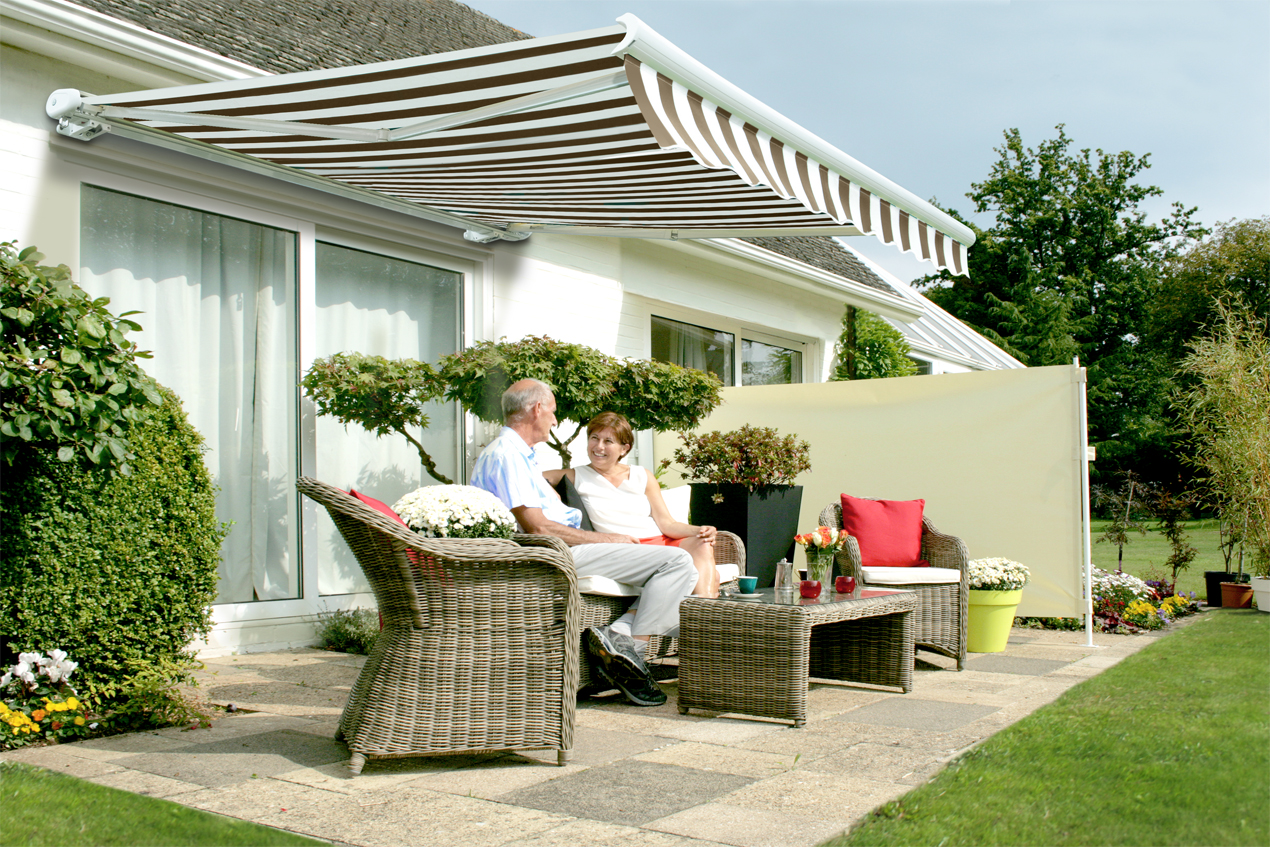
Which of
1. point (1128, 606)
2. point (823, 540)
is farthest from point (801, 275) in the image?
point (823, 540)

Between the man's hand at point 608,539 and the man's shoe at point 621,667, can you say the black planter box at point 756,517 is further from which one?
the man's shoe at point 621,667

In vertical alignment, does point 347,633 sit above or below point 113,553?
below

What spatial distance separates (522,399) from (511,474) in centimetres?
45

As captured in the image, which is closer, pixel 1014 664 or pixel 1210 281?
pixel 1014 664

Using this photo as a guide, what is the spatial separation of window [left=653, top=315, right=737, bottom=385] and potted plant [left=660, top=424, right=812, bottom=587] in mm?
2340

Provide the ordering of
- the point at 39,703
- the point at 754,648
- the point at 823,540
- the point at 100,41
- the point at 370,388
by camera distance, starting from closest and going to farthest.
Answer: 1. the point at 39,703
2. the point at 754,648
3. the point at 100,41
4. the point at 823,540
5. the point at 370,388

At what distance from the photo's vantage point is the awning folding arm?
431 cm

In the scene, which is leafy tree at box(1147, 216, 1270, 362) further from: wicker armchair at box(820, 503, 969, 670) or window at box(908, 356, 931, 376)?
wicker armchair at box(820, 503, 969, 670)

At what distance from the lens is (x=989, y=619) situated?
21.3 ft

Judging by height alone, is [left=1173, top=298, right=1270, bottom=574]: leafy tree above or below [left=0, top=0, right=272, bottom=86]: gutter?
below

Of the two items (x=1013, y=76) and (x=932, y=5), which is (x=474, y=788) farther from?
(x=1013, y=76)

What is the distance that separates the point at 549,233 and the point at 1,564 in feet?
15.1

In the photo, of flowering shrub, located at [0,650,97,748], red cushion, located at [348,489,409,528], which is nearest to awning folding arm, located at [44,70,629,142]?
red cushion, located at [348,489,409,528]

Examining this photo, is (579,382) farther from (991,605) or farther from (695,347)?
(695,347)
